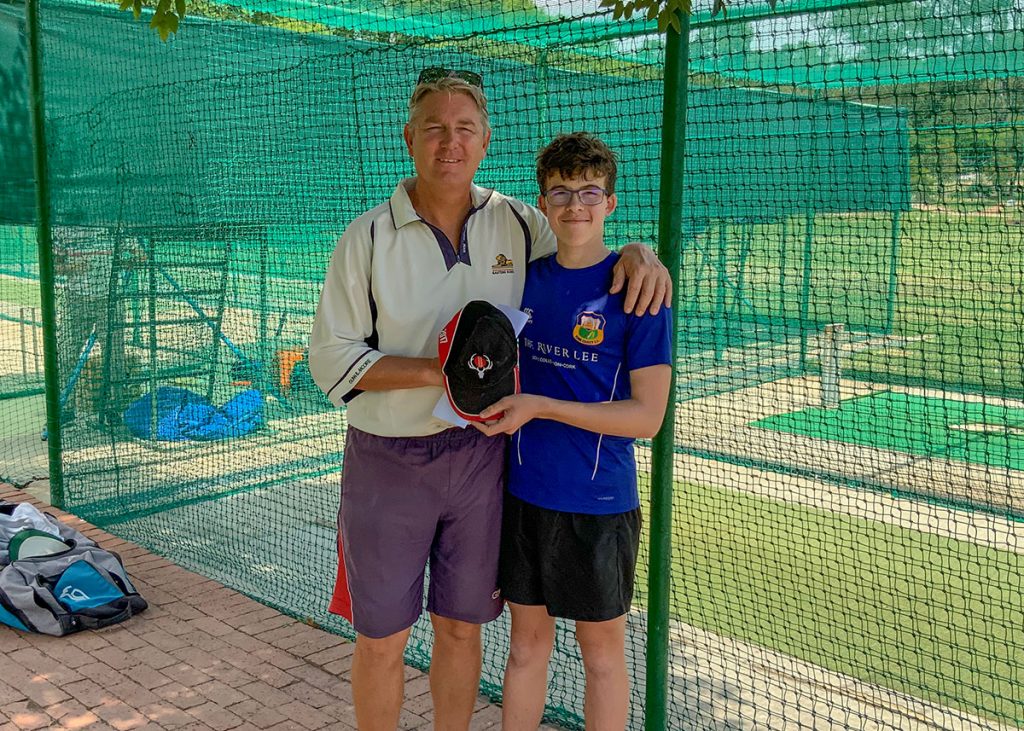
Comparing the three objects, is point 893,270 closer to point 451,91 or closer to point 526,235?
point 526,235

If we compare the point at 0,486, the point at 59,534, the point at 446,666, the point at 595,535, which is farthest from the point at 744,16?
the point at 0,486

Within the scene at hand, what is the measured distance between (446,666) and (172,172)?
3.83 metres

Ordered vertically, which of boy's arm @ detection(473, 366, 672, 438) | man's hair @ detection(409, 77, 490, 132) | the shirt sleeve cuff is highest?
man's hair @ detection(409, 77, 490, 132)

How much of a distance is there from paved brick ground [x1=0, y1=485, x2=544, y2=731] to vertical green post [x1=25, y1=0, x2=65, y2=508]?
1.93 m

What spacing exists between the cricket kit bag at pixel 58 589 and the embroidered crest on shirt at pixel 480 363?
290cm

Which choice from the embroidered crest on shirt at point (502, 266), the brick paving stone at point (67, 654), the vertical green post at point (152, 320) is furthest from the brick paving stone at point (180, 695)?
the vertical green post at point (152, 320)

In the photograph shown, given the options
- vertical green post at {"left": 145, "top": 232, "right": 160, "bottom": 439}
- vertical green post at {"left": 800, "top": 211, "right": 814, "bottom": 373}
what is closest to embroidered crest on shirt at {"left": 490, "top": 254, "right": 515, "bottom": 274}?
vertical green post at {"left": 800, "top": 211, "right": 814, "bottom": 373}

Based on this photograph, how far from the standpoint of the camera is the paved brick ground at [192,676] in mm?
3773

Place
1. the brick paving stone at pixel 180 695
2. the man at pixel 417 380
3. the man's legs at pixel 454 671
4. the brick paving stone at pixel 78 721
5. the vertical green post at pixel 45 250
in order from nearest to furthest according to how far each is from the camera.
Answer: the man at pixel 417 380 → the man's legs at pixel 454 671 → the brick paving stone at pixel 78 721 → the brick paving stone at pixel 180 695 → the vertical green post at pixel 45 250

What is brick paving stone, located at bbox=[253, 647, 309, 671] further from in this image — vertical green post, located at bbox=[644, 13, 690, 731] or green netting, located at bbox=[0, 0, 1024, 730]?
vertical green post, located at bbox=[644, 13, 690, 731]

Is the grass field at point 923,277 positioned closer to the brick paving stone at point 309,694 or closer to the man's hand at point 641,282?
the man's hand at point 641,282

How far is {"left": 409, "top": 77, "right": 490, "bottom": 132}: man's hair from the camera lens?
109 inches

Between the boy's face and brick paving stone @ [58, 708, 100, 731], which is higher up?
the boy's face

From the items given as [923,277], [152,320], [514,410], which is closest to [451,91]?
[514,410]
